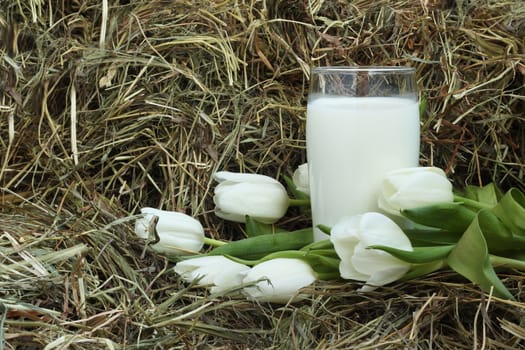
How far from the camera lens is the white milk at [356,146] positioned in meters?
0.80

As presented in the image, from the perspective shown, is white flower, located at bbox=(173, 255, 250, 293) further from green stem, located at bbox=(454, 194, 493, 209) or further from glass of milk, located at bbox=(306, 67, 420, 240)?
green stem, located at bbox=(454, 194, 493, 209)

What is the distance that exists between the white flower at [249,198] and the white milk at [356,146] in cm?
8

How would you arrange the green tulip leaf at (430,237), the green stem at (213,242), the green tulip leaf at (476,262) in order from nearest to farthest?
1. the green tulip leaf at (476,262)
2. the green tulip leaf at (430,237)
3. the green stem at (213,242)

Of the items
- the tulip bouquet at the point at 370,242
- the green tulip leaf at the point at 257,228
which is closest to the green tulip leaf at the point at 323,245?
the tulip bouquet at the point at 370,242

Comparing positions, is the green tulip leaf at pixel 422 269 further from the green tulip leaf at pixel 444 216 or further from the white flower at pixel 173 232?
the white flower at pixel 173 232

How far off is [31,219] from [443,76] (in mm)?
570

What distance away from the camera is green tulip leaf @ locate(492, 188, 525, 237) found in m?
0.74

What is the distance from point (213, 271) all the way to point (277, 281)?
79mm

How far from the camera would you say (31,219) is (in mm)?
913

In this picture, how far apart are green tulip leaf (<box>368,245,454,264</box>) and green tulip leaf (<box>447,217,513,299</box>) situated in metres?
0.02

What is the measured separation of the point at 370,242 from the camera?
2.35 ft

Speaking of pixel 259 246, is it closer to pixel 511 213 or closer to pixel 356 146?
pixel 356 146

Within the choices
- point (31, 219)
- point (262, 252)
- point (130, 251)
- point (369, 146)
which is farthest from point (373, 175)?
point (31, 219)

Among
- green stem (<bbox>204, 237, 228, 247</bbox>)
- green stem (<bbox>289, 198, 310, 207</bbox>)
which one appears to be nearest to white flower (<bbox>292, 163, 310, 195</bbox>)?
green stem (<bbox>289, 198, 310, 207</bbox>)
